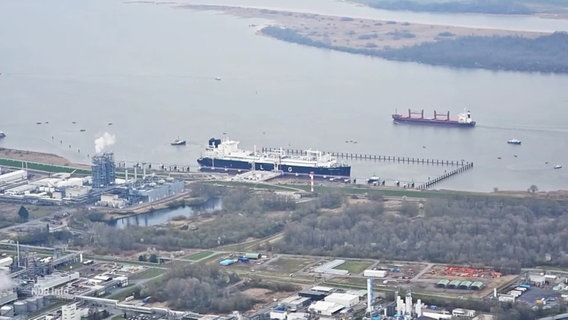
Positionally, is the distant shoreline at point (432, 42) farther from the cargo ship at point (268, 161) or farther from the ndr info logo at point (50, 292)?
the ndr info logo at point (50, 292)

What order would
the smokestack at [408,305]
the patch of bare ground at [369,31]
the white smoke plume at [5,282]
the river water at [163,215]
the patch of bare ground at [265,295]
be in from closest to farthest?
the smokestack at [408,305], the patch of bare ground at [265,295], the white smoke plume at [5,282], the river water at [163,215], the patch of bare ground at [369,31]

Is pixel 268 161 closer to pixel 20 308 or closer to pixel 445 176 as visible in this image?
pixel 445 176

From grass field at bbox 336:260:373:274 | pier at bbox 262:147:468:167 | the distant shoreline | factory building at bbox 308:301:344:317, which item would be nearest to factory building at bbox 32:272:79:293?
factory building at bbox 308:301:344:317

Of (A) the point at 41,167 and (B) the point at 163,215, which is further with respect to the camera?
(A) the point at 41,167

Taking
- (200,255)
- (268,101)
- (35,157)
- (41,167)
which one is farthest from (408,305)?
(268,101)

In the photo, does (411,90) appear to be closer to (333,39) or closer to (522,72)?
(522,72)

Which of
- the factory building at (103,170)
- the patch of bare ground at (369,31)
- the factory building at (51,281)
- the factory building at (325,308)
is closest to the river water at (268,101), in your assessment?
the patch of bare ground at (369,31)
